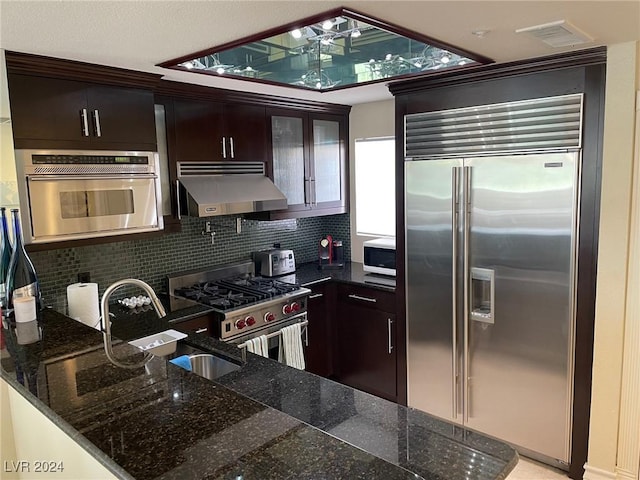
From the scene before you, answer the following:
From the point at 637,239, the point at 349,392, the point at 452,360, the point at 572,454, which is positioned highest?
the point at 637,239

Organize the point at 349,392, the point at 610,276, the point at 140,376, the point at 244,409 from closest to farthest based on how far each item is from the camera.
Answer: the point at 244,409 < the point at 140,376 < the point at 349,392 < the point at 610,276

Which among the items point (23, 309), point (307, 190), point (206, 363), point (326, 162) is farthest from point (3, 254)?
point (326, 162)

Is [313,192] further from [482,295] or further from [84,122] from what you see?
[84,122]

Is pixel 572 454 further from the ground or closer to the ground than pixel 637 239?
closer to the ground

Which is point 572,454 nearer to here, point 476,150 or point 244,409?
point 476,150

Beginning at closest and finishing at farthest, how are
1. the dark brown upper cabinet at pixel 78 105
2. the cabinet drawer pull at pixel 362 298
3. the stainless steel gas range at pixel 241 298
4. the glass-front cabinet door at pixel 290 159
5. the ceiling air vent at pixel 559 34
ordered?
1. the ceiling air vent at pixel 559 34
2. the dark brown upper cabinet at pixel 78 105
3. the stainless steel gas range at pixel 241 298
4. the cabinet drawer pull at pixel 362 298
5. the glass-front cabinet door at pixel 290 159

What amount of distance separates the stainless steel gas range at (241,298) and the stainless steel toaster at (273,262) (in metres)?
0.10

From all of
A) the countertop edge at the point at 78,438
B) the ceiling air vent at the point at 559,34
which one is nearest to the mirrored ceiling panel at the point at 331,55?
the ceiling air vent at the point at 559,34

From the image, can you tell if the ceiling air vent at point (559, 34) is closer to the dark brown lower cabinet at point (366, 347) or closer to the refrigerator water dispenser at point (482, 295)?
the refrigerator water dispenser at point (482, 295)

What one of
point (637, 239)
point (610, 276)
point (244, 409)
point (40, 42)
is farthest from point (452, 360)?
point (40, 42)

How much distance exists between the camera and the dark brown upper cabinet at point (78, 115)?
2.41 metres

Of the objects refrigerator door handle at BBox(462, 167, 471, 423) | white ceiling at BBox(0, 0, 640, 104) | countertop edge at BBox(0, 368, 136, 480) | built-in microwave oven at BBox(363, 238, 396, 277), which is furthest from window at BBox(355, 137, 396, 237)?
countertop edge at BBox(0, 368, 136, 480)

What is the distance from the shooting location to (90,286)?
8.34 ft

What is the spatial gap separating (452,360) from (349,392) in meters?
1.57
